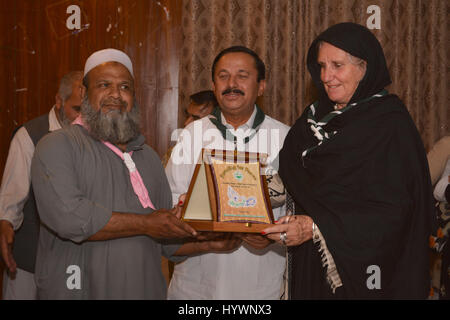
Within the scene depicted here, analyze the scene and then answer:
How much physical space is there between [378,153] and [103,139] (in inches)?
60.0

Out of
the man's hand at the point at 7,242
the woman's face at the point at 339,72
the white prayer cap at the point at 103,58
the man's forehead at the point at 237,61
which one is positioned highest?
the man's forehead at the point at 237,61

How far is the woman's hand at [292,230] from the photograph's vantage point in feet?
7.81

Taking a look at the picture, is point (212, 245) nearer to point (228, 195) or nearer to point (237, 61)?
point (228, 195)

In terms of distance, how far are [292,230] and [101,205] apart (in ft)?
3.32

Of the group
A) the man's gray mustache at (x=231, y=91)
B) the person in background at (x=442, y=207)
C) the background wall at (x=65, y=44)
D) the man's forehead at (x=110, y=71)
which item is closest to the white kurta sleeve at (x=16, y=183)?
the man's forehead at (x=110, y=71)

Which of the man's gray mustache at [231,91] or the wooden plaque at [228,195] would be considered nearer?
the wooden plaque at [228,195]

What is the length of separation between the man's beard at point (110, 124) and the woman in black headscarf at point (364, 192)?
38.8 inches

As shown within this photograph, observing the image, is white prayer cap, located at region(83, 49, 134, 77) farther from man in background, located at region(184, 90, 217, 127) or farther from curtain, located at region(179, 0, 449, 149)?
curtain, located at region(179, 0, 449, 149)

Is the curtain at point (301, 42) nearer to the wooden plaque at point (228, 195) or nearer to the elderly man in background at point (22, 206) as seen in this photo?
the elderly man in background at point (22, 206)

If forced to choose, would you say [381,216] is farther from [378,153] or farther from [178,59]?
[178,59]

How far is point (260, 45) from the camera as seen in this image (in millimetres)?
5273

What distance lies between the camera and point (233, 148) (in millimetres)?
3242

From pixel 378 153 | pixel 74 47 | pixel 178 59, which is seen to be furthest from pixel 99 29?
pixel 378 153

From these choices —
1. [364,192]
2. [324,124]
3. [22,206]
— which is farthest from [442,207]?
[22,206]
